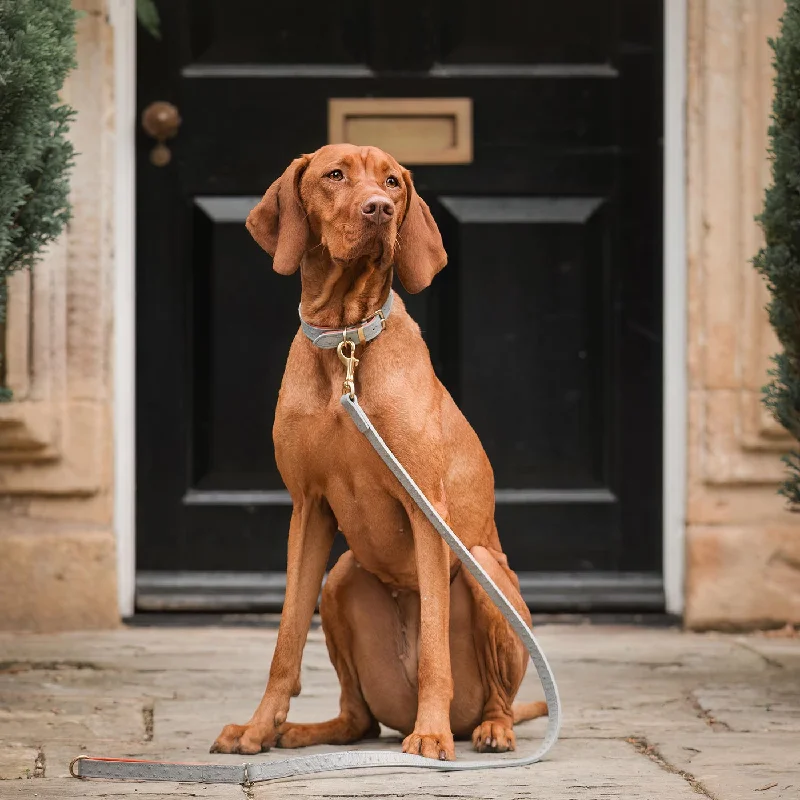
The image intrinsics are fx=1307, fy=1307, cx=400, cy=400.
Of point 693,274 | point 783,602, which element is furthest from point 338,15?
point 783,602

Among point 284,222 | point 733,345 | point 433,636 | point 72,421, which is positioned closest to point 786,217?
point 733,345

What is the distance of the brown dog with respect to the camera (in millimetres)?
2836

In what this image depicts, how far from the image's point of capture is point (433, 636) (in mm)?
2850

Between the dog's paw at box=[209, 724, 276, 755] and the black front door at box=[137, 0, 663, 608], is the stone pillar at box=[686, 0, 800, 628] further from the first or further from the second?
the dog's paw at box=[209, 724, 276, 755]

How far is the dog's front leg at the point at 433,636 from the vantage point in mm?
2803

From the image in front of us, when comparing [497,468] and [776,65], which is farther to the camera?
[497,468]

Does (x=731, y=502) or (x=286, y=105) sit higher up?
(x=286, y=105)

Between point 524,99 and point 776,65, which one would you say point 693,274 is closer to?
point 524,99

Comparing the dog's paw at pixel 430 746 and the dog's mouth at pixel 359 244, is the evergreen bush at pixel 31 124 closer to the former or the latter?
the dog's mouth at pixel 359 244

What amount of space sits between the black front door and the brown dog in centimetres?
167

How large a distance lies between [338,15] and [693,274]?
5.20 ft

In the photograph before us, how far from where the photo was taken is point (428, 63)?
4746mm

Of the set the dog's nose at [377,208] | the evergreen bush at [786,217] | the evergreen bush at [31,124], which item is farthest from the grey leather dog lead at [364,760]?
the evergreen bush at [786,217]

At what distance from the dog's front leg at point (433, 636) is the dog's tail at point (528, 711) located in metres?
0.43
